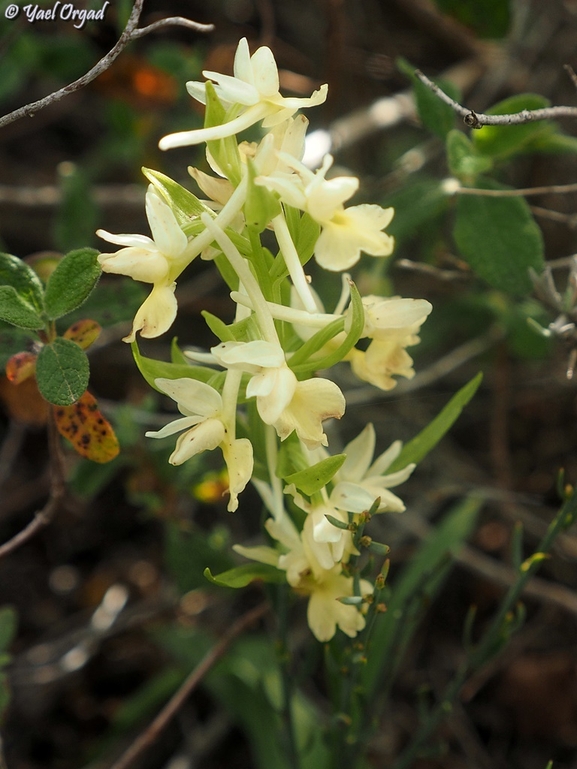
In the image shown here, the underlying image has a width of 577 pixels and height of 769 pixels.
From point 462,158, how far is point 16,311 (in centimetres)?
74

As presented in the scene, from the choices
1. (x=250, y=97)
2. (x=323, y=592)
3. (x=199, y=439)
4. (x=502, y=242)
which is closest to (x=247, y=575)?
(x=323, y=592)

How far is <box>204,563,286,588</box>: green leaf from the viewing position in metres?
0.89

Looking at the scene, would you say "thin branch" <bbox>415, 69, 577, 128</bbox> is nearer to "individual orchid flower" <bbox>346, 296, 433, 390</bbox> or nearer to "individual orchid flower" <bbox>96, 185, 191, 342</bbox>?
"individual orchid flower" <bbox>346, 296, 433, 390</bbox>

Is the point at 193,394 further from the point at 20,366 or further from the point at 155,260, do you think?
the point at 20,366

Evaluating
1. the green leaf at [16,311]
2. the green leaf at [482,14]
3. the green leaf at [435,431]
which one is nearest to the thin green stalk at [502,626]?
the green leaf at [435,431]

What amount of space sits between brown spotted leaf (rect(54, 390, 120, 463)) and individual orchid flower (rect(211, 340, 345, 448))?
0.95ft

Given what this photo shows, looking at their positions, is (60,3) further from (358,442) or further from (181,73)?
(358,442)

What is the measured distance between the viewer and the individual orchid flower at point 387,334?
882 mm

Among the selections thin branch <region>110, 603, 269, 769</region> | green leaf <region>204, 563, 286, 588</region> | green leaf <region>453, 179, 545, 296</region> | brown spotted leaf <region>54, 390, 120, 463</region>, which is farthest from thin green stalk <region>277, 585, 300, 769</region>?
green leaf <region>453, 179, 545, 296</region>

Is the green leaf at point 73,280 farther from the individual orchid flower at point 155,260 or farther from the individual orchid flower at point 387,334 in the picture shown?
the individual orchid flower at point 387,334

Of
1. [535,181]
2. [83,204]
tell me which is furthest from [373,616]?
[535,181]

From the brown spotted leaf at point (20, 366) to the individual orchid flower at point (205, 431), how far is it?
30 centimetres

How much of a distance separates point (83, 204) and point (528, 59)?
1384 mm

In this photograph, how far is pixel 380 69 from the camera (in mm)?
2006
